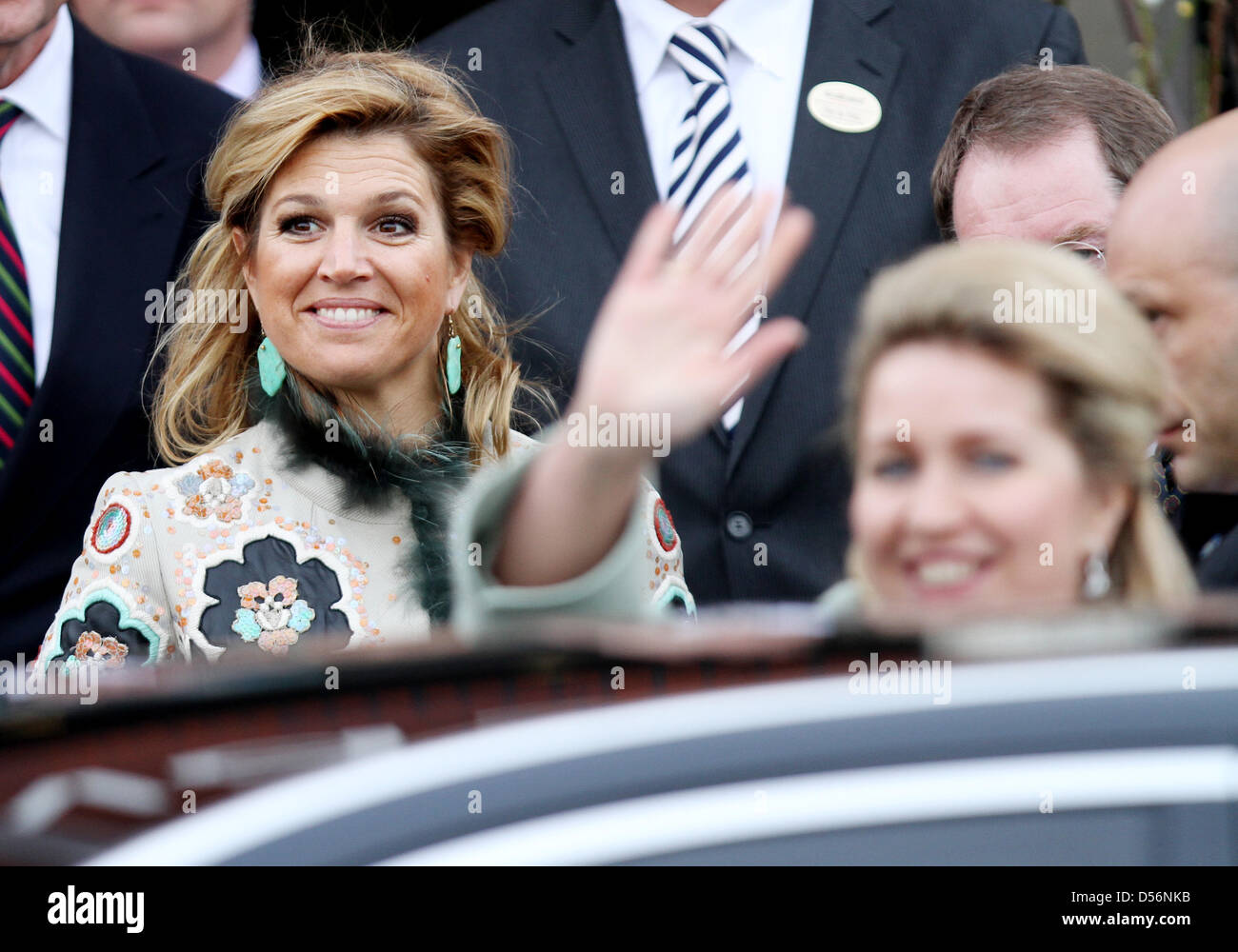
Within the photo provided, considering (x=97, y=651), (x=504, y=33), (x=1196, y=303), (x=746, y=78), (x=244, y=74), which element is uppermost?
(x=244, y=74)

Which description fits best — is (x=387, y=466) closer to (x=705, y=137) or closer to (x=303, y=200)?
(x=303, y=200)

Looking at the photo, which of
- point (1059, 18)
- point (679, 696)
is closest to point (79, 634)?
point (679, 696)

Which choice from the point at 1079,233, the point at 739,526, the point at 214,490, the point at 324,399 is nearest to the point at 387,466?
the point at 324,399

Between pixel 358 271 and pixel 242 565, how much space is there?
49 cm

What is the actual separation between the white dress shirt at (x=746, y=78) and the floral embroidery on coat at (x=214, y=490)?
1005mm

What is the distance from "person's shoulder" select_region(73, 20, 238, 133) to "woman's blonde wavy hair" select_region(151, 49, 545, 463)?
1.39ft

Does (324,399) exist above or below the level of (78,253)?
below

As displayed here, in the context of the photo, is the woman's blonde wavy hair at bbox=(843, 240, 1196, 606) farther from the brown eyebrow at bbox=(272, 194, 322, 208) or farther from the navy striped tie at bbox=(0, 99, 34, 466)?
the navy striped tie at bbox=(0, 99, 34, 466)

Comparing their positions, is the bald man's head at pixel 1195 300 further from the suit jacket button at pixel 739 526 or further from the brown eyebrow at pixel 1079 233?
→ the suit jacket button at pixel 739 526

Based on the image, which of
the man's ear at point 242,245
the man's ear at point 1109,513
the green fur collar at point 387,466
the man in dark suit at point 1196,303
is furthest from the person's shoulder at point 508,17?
the man's ear at point 1109,513

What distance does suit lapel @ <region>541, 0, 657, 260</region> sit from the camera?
121 inches

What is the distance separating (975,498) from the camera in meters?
1.79

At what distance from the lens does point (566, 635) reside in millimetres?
1383
